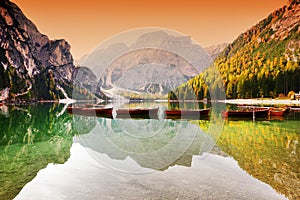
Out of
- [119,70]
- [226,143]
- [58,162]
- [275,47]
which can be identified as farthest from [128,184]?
[275,47]

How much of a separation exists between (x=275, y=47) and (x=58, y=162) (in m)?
176

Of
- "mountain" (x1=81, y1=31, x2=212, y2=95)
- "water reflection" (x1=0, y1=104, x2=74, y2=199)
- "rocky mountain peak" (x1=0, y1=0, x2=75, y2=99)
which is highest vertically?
"rocky mountain peak" (x1=0, y1=0, x2=75, y2=99)

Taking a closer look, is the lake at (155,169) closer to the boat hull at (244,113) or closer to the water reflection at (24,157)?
the water reflection at (24,157)

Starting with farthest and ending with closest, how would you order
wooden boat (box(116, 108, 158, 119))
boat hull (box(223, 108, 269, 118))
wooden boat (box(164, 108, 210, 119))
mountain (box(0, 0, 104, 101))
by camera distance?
mountain (box(0, 0, 104, 101)) < wooden boat (box(116, 108, 158, 119)) < wooden boat (box(164, 108, 210, 119)) < boat hull (box(223, 108, 269, 118))

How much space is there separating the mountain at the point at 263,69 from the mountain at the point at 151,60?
31737 mm

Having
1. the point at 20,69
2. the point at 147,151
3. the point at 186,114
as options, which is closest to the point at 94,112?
the point at 186,114

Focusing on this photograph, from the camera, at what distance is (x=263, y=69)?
104312 mm

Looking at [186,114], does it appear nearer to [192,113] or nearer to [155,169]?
[192,113]

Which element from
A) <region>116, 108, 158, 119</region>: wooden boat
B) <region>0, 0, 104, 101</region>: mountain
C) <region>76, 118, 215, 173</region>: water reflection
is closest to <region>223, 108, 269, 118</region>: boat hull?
<region>116, 108, 158, 119</region>: wooden boat

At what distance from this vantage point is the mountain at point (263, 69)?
89750 millimetres

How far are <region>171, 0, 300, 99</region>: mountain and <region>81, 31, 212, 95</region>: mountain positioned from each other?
31.7 meters

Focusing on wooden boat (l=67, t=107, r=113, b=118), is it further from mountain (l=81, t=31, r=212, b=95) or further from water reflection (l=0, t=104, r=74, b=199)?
water reflection (l=0, t=104, r=74, b=199)

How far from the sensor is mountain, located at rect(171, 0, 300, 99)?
89750mm

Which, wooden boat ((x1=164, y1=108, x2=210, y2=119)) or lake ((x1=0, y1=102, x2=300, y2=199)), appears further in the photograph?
wooden boat ((x1=164, y1=108, x2=210, y2=119))
